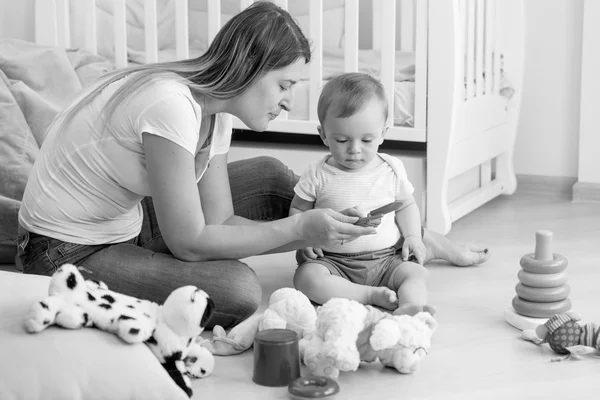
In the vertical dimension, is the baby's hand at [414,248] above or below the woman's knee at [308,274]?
above

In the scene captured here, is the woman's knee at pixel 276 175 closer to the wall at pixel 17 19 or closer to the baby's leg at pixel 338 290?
Result: the baby's leg at pixel 338 290

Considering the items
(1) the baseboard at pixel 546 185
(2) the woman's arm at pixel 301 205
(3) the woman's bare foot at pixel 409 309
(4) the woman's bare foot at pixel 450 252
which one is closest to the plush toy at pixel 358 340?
(3) the woman's bare foot at pixel 409 309

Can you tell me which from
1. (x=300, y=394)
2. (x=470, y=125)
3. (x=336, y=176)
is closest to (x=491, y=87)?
(x=470, y=125)

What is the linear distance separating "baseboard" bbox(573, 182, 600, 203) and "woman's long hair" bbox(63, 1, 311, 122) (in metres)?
1.44

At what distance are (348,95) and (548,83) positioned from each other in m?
1.32

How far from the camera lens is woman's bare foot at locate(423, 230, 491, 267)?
1.93 m

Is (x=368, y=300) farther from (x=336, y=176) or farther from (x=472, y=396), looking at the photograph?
(x=472, y=396)

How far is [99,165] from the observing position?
1.50 m

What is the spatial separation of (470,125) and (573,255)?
19.3 inches

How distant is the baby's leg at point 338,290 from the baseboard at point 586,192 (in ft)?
4.11

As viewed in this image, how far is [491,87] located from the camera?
2553 millimetres

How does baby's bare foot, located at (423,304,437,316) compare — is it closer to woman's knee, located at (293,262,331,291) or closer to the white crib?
woman's knee, located at (293,262,331,291)

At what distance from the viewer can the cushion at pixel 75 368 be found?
1.11 metres

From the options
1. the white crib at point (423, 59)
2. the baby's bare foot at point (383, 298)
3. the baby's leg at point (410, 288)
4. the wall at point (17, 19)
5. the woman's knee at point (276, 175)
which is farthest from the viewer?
the wall at point (17, 19)
